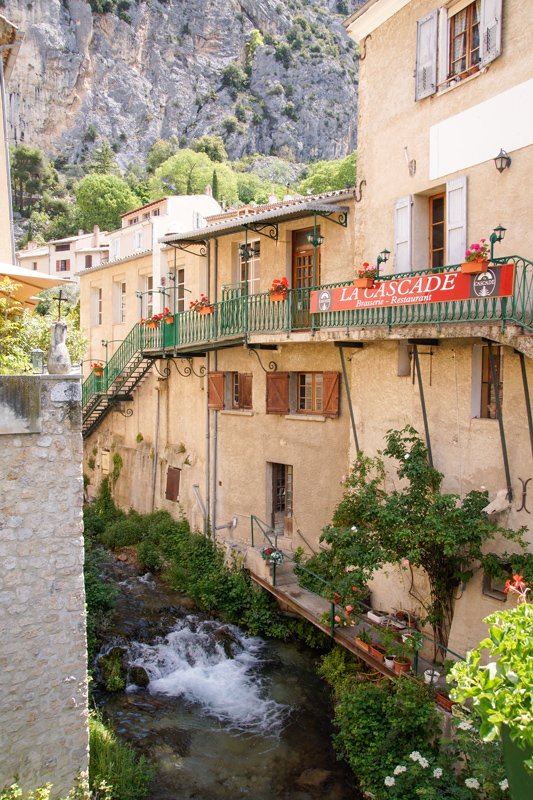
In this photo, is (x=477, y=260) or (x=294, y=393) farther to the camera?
(x=294, y=393)

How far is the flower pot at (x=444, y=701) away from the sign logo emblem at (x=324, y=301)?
6104 millimetres

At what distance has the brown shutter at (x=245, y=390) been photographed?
14578 millimetres

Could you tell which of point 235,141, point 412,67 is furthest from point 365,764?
point 235,141

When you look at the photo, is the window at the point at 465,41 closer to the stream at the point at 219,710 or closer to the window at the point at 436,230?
the window at the point at 436,230

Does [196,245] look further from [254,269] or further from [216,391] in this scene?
[216,391]

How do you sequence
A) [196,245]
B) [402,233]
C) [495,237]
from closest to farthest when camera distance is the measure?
1. [495,237]
2. [402,233]
3. [196,245]

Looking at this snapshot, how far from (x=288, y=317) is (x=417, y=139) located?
3.83m

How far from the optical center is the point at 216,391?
1495 cm

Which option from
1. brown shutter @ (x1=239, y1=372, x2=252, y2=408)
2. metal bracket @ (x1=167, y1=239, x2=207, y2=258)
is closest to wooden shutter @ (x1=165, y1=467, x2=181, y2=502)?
brown shutter @ (x1=239, y1=372, x2=252, y2=408)

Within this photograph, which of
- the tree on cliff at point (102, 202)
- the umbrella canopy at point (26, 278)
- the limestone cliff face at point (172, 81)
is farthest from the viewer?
the limestone cliff face at point (172, 81)

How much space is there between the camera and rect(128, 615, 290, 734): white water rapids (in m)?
9.70

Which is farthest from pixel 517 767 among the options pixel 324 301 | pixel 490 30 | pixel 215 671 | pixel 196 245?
pixel 196 245

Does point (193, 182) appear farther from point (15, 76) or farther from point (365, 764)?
point (365, 764)

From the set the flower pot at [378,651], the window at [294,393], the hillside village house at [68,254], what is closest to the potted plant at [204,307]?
the window at [294,393]
